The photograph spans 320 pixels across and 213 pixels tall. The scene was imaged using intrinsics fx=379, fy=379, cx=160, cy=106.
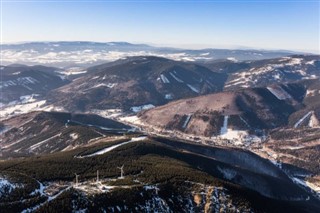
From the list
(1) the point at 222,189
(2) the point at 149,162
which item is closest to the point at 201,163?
(2) the point at 149,162

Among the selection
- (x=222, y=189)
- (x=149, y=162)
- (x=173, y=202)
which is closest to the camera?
(x=173, y=202)

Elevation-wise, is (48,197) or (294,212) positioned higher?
(48,197)

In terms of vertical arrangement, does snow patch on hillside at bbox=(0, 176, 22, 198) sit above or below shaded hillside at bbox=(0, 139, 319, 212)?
above

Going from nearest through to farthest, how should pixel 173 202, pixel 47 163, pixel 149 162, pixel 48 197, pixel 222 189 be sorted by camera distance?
pixel 48 197
pixel 173 202
pixel 222 189
pixel 47 163
pixel 149 162

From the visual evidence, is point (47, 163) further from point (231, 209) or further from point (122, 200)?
point (231, 209)

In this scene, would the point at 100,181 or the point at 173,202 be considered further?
the point at 100,181

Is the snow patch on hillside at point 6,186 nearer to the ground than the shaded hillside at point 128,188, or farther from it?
farther from it

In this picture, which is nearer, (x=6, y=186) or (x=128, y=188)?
(x=6, y=186)

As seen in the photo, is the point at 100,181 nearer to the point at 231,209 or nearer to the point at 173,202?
the point at 173,202

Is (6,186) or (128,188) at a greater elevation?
(6,186)
